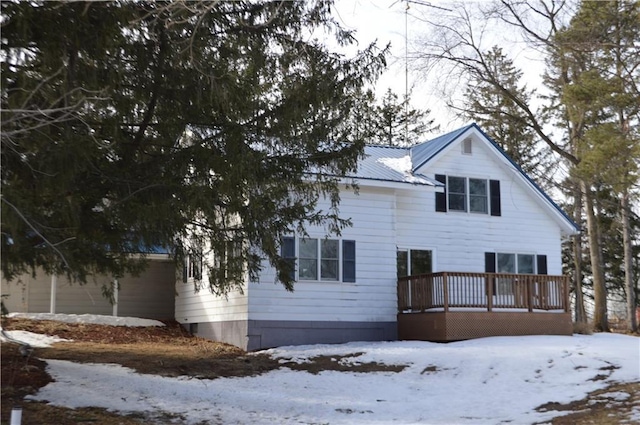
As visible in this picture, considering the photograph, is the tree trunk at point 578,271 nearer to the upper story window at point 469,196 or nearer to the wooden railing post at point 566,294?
the upper story window at point 469,196

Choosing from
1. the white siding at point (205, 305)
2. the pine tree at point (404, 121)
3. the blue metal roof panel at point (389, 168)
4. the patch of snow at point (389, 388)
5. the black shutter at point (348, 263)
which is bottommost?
the patch of snow at point (389, 388)

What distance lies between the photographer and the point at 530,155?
42281 mm

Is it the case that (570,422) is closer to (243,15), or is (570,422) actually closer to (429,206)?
(243,15)

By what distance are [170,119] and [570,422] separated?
712 centimetres

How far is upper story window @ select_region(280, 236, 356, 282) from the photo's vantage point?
1877cm

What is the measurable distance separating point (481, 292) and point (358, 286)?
3153 mm

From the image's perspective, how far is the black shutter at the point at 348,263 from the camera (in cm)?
1927

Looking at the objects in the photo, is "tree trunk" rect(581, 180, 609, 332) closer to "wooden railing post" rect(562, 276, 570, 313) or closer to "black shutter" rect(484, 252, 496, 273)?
"black shutter" rect(484, 252, 496, 273)

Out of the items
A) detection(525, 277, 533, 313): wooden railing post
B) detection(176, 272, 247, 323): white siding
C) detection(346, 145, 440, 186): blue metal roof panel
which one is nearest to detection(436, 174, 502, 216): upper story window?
detection(346, 145, 440, 186): blue metal roof panel

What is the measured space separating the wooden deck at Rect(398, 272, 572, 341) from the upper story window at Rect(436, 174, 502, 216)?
2782 millimetres

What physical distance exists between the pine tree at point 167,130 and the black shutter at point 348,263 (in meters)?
7.25

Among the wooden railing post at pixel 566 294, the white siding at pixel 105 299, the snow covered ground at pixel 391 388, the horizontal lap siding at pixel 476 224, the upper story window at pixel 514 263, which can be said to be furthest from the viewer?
the white siding at pixel 105 299

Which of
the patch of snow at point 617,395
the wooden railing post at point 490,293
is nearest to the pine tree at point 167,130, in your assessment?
the patch of snow at point 617,395

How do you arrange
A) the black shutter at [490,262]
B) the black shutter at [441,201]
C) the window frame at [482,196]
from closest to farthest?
1. the black shutter at [441,201]
2. the black shutter at [490,262]
3. the window frame at [482,196]
